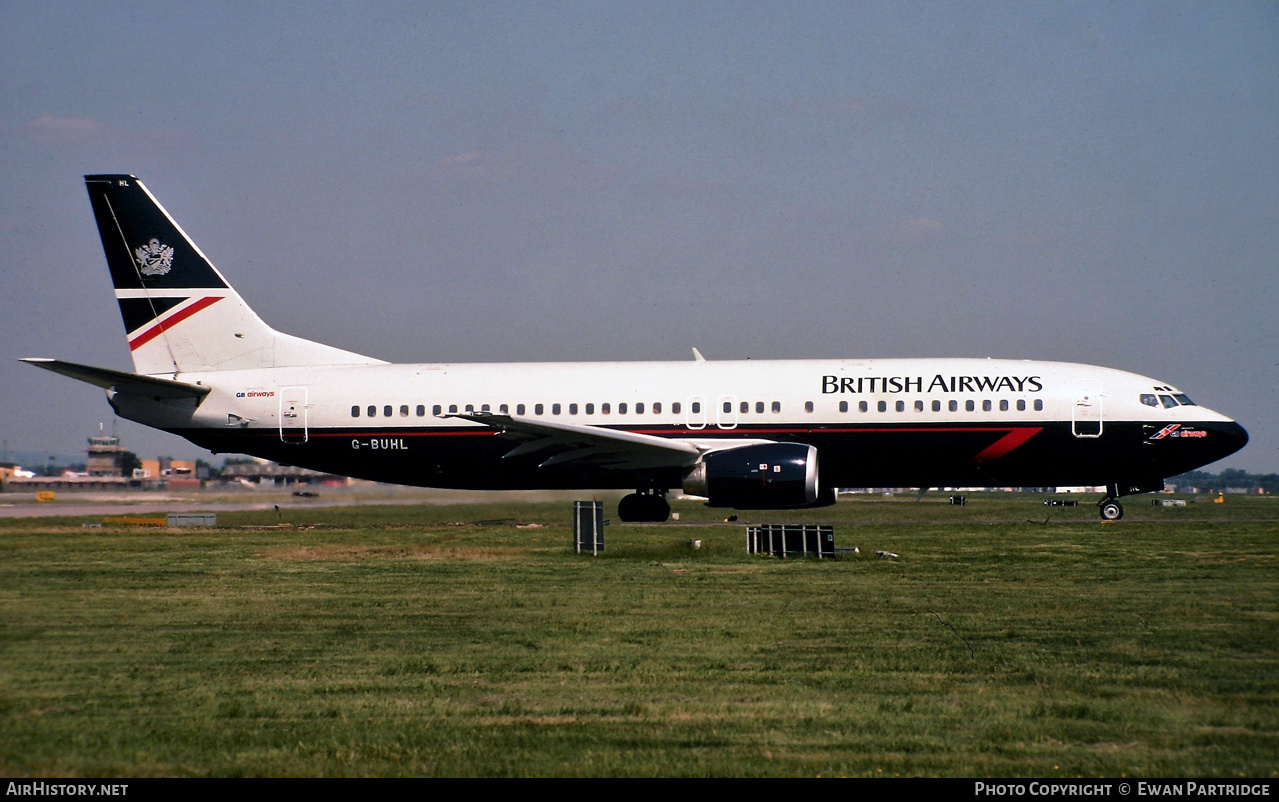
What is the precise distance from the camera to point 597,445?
90.8 ft

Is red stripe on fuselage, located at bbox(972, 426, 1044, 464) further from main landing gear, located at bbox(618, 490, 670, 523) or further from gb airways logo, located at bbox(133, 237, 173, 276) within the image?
gb airways logo, located at bbox(133, 237, 173, 276)

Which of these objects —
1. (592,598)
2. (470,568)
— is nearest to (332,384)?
(470,568)

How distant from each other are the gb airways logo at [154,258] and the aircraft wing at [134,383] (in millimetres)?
2962

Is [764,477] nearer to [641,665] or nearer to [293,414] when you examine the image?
[293,414]

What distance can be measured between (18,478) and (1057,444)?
46.1m

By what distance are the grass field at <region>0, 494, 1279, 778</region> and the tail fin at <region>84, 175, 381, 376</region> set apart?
11154 mm

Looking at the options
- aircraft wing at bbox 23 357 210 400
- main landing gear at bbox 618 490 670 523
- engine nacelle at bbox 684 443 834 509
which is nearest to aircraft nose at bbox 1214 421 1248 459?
engine nacelle at bbox 684 443 834 509

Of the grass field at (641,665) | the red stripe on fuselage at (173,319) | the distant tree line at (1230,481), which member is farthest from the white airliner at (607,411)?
the distant tree line at (1230,481)

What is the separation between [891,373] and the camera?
28812 millimetres

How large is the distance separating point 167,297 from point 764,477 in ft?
56.5

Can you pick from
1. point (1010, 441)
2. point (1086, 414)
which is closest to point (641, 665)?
point (1010, 441)

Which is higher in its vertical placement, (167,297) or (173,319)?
(167,297)

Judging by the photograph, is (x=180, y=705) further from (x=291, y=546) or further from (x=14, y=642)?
(x=291, y=546)

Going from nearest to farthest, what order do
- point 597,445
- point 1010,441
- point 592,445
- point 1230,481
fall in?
point 597,445 < point 592,445 < point 1010,441 < point 1230,481
